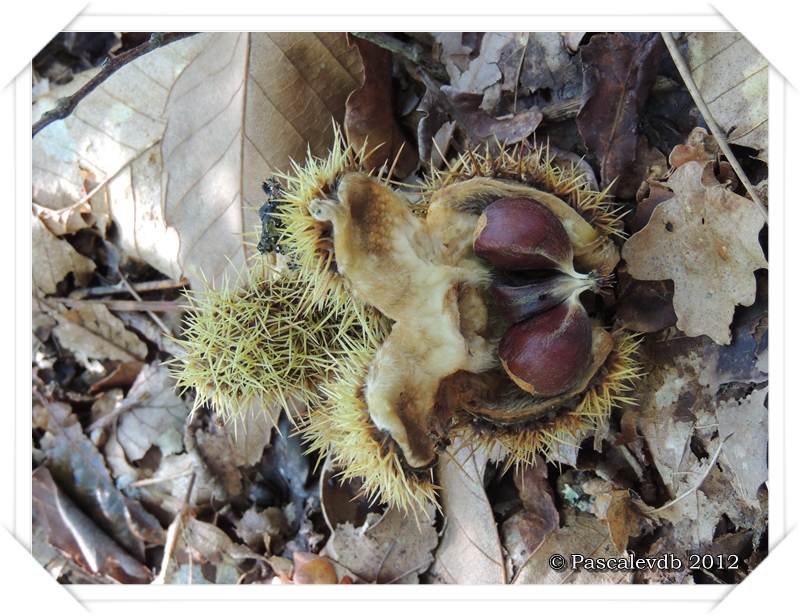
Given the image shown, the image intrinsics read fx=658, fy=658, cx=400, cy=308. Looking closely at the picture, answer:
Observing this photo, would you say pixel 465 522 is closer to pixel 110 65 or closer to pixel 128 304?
pixel 128 304

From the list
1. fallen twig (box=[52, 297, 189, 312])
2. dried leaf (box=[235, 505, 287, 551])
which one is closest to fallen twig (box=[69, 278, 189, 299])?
fallen twig (box=[52, 297, 189, 312])

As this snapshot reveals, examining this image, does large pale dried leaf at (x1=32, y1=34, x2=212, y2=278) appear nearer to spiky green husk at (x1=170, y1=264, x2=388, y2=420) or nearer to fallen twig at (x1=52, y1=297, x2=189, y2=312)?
fallen twig at (x1=52, y1=297, x2=189, y2=312)

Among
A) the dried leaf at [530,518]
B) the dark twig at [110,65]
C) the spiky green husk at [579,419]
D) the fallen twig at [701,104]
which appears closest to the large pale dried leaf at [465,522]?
the dried leaf at [530,518]

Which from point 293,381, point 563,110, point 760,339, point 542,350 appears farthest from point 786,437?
point 293,381

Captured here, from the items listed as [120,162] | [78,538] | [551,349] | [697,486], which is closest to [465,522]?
[697,486]

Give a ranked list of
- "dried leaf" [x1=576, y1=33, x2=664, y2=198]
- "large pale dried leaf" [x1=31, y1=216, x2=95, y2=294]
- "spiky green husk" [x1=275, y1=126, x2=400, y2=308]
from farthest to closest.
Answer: "large pale dried leaf" [x1=31, y1=216, x2=95, y2=294]
"dried leaf" [x1=576, y1=33, x2=664, y2=198]
"spiky green husk" [x1=275, y1=126, x2=400, y2=308]
